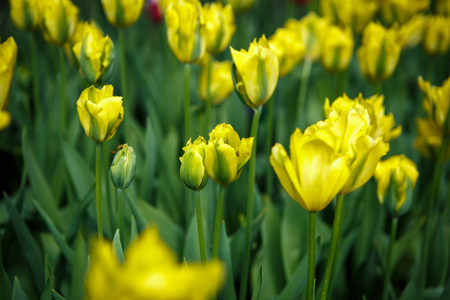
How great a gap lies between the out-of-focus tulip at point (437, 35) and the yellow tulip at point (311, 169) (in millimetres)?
1009

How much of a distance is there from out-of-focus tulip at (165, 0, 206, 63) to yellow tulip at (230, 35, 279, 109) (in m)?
0.19

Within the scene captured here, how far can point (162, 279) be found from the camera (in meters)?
0.26

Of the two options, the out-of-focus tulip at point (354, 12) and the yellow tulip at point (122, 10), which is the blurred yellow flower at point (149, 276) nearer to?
the yellow tulip at point (122, 10)

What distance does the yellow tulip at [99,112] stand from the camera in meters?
0.58

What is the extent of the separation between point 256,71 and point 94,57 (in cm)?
28

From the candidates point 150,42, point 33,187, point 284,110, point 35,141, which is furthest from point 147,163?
point 150,42

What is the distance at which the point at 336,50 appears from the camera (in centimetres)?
115

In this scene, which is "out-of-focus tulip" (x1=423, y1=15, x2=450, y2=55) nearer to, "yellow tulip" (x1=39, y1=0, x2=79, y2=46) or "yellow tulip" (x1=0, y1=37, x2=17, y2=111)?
"yellow tulip" (x1=39, y1=0, x2=79, y2=46)

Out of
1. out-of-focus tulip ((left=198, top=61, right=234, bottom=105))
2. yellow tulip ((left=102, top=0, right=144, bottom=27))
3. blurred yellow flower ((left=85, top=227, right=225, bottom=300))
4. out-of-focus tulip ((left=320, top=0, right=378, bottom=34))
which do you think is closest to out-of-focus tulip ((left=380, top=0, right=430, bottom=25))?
→ out-of-focus tulip ((left=320, top=0, right=378, bottom=34))

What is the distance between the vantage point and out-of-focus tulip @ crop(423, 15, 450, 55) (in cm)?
127

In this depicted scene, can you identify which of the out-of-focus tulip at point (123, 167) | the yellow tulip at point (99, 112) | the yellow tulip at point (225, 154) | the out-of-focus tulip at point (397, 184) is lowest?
the out-of-focus tulip at point (397, 184)

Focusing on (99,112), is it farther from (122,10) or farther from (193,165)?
(122,10)

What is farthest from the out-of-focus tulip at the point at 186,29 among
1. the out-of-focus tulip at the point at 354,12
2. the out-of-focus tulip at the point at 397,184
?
the out-of-focus tulip at the point at 354,12

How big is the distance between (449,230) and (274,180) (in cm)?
45
